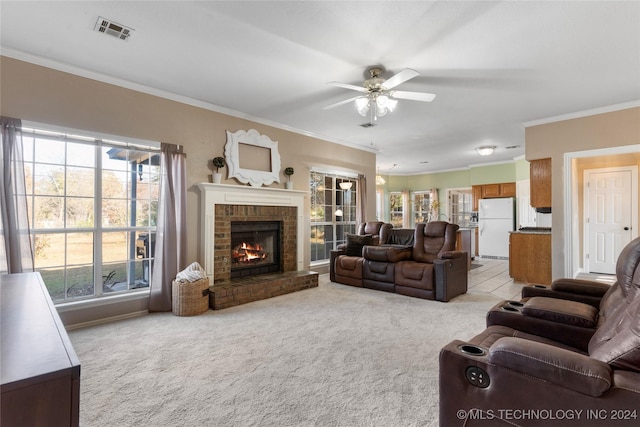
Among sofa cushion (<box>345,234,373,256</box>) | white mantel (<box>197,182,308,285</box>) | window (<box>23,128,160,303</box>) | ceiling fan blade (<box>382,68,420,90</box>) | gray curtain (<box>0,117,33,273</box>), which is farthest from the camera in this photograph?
sofa cushion (<box>345,234,373,256</box>)

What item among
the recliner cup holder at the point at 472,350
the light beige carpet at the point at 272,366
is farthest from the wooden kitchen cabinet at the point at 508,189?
the recliner cup holder at the point at 472,350

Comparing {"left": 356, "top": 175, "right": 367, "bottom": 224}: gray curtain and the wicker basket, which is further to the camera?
{"left": 356, "top": 175, "right": 367, "bottom": 224}: gray curtain

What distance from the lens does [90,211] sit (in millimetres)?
3465

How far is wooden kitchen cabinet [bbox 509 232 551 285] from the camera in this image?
512 cm

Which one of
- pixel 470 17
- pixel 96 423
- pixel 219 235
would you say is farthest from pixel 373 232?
pixel 96 423

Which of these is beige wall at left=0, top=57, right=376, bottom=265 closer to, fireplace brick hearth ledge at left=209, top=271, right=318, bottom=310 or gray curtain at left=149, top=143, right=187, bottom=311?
gray curtain at left=149, top=143, right=187, bottom=311

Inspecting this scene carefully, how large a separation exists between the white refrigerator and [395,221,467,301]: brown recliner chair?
446 centimetres

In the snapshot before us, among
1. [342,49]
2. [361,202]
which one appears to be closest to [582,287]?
[342,49]

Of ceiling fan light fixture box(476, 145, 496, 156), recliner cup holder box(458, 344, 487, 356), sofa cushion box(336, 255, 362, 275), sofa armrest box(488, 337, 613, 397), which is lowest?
sofa cushion box(336, 255, 362, 275)

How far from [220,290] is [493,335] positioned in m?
3.12

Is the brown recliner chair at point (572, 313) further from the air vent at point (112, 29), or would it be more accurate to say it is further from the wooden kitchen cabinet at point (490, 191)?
the wooden kitchen cabinet at point (490, 191)

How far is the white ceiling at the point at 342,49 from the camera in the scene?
233 cm

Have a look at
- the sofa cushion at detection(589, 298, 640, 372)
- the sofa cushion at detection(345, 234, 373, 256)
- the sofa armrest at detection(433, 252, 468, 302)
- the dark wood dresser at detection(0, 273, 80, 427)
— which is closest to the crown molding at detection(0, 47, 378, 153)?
the sofa cushion at detection(345, 234, 373, 256)

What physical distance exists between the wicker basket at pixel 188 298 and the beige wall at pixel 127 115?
573 millimetres
